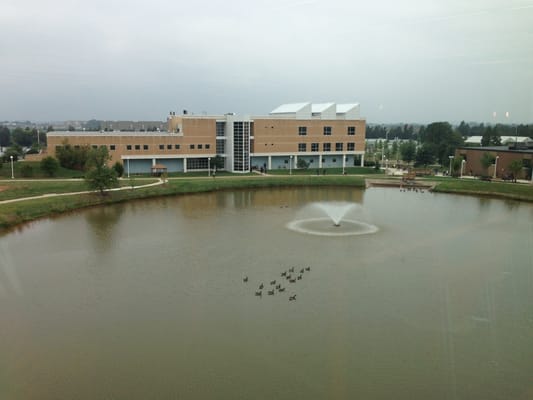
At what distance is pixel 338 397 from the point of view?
21.0ft

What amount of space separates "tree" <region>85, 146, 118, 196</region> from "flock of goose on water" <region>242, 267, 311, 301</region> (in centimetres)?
1231

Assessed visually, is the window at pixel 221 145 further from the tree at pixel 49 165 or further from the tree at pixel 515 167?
the tree at pixel 515 167

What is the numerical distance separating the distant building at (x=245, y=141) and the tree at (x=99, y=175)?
6.89m

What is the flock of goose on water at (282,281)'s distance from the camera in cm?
997

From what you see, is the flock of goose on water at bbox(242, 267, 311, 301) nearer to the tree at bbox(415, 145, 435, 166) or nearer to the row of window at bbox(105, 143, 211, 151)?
the row of window at bbox(105, 143, 211, 151)

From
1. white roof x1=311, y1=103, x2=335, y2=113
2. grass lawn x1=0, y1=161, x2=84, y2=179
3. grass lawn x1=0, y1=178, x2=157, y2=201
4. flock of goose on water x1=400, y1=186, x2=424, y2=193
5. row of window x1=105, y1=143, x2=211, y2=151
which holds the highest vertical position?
white roof x1=311, y1=103, x2=335, y2=113

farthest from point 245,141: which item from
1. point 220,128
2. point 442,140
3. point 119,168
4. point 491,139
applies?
point 491,139

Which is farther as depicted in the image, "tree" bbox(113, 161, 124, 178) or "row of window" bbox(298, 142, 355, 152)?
"row of window" bbox(298, 142, 355, 152)

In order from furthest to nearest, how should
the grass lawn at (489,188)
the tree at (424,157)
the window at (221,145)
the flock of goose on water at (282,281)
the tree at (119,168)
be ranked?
1. the tree at (424,157)
2. the window at (221,145)
3. the tree at (119,168)
4. the grass lawn at (489,188)
5. the flock of goose on water at (282,281)

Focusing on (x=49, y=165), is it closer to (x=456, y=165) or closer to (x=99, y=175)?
(x=99, y=175)

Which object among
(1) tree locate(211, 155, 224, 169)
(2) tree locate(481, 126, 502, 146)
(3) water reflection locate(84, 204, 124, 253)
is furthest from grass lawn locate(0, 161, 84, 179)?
(2) tree locate(481, 126, 502, 146)

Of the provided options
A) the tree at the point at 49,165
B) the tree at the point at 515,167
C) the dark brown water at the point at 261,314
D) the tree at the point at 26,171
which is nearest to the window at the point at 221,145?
the tree at the point at 49,165

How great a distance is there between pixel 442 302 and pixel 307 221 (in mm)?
7759

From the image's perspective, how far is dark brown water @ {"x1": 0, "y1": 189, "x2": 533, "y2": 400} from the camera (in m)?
6.75
